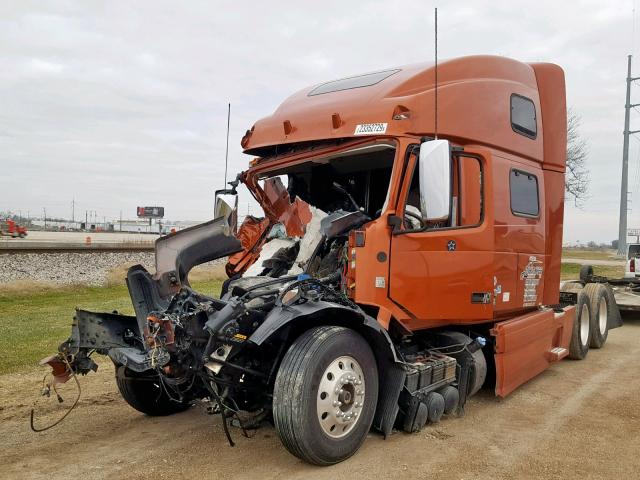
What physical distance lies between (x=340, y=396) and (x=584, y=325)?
6.25 metres

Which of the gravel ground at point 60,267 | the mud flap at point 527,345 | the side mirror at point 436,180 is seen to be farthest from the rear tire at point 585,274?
the gravel ground at point 60,267

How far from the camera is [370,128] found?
17.0 ft

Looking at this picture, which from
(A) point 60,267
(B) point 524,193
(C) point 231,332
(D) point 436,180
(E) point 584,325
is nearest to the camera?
(C) point 231,332

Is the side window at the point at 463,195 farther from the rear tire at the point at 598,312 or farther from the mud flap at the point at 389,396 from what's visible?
the rear tire at the point at 598,312

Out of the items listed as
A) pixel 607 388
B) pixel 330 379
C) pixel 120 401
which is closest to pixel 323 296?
pixel 330 379

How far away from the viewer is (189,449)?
4.80 metres

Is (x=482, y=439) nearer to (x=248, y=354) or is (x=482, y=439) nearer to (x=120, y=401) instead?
(x=248, y=354)

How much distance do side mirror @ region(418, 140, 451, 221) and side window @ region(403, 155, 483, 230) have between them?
28.0 inches

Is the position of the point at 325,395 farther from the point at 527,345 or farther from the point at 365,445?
the point at 527,345

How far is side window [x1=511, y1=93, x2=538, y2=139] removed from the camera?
6.38m

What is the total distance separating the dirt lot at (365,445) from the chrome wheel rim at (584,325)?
2400 millimetres

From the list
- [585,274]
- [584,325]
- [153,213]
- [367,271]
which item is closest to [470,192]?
[367,271]

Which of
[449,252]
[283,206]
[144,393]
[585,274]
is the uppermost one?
[283,206]

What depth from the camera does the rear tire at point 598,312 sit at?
9570 millimetres
